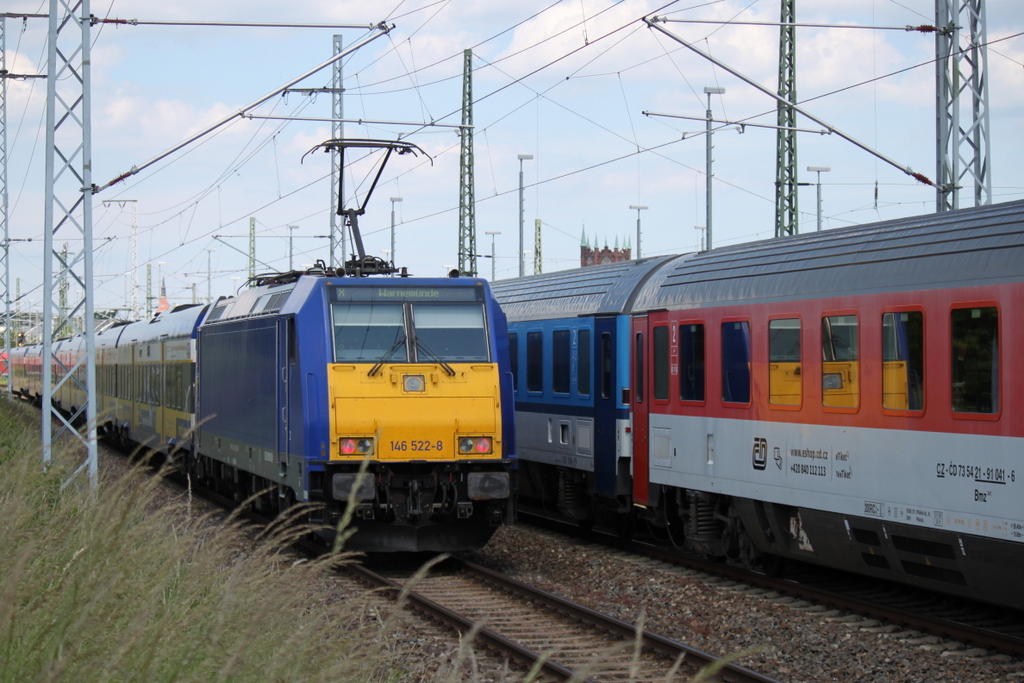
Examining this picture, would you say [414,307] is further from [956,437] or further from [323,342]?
[956,437]

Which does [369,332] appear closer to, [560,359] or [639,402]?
[639,402]

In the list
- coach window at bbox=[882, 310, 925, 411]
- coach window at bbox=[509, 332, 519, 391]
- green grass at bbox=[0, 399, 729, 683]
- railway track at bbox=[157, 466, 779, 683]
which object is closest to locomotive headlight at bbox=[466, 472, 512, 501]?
railway track at bbox=[157, 466, 779, 683]

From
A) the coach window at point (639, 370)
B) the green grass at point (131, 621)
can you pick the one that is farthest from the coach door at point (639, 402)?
the green grass at point (131, 621)

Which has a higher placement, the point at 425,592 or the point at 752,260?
the point at 752,260

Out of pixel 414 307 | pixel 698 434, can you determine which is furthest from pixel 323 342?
pixel 698 434

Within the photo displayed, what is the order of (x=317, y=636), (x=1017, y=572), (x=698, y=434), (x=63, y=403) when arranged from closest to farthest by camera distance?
1. (x=317, y=636)
2. (x=1017, y=572)
3. (x=698, y=434)
4. (x=63, y=403)

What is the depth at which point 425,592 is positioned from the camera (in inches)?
441

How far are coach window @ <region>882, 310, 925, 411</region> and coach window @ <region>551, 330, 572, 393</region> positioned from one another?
5870mm

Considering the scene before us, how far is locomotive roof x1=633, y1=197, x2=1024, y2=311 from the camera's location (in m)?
8.74

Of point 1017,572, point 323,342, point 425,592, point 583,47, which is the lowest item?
point 425,592

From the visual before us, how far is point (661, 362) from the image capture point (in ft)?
41.9

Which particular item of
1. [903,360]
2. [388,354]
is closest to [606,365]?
[388,354]

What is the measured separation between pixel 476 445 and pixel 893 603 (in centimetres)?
415

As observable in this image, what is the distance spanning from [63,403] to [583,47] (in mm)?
27753
